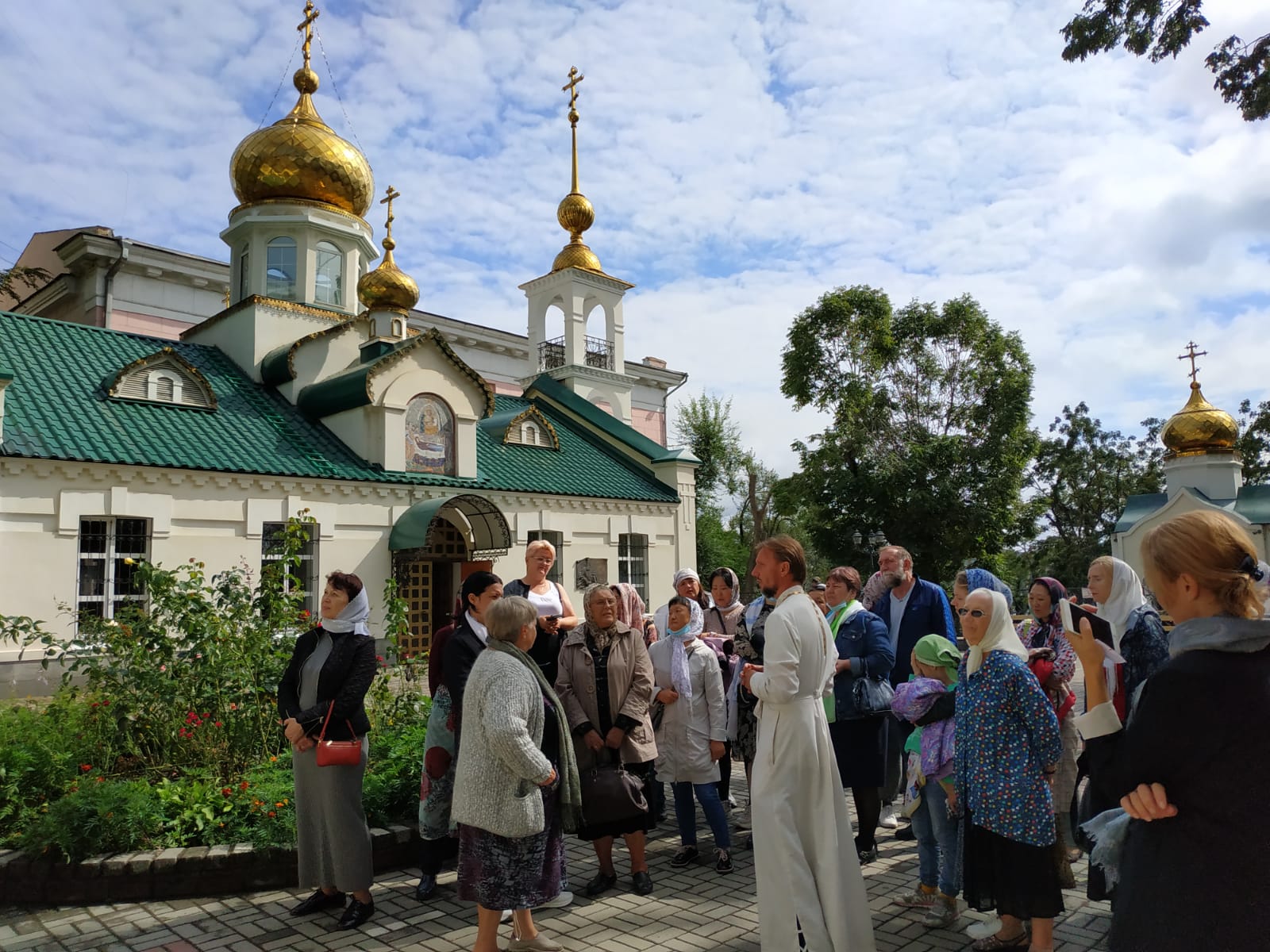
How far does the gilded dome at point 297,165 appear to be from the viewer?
66.1ft

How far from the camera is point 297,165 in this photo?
20172mm

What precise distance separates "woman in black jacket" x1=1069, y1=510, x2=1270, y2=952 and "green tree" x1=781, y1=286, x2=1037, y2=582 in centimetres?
2648

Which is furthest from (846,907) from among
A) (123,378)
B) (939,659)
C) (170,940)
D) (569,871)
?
(123,378)

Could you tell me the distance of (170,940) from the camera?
468 cm

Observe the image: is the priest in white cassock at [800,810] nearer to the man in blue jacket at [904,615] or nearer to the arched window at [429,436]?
the man in blue jacket at [904,615]

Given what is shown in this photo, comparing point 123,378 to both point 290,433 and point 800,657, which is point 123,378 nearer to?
point 290,433

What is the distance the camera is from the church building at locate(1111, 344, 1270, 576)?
2853 centimetres

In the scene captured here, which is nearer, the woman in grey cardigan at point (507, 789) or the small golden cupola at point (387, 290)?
the woman in grey cardigan at point (507, 789)

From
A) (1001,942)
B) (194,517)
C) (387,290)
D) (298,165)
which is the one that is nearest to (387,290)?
(387,290)

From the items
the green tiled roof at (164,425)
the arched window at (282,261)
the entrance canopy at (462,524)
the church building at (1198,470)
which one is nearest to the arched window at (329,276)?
the arched window at (282,261)

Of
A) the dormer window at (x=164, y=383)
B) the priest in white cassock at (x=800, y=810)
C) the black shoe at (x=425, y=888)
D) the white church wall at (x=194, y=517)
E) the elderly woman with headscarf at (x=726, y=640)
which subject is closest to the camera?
the priest in white cassock at (x=800, y=810)

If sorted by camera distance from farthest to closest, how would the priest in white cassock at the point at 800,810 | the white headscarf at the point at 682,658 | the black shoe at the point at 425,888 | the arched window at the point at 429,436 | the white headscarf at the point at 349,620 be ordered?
the arched window at the point at 429,436, the white headscarf at the point at 682,658, the black shoe at the point at 425,888, the white headscarf at the point at 349,620, the priest in white cassock at the point at 800,810

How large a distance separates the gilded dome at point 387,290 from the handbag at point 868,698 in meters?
16.9

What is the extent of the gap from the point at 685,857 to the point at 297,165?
19.0 m
